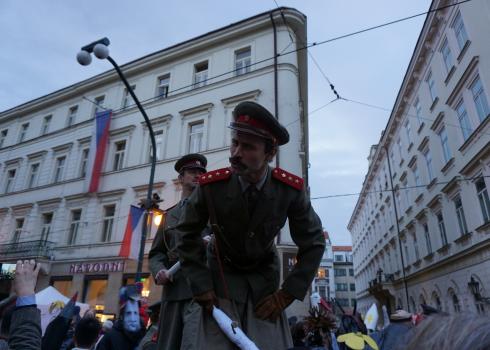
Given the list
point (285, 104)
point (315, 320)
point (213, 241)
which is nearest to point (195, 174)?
point (213, 241)

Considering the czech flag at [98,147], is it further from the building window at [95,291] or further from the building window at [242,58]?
the building window at [242,58]

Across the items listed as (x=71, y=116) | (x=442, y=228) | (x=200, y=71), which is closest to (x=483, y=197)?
(x=442, y=228)

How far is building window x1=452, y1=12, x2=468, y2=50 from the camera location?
674 inches

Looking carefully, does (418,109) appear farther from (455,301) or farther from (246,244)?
(246,244)

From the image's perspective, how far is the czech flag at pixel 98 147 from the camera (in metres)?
19.4

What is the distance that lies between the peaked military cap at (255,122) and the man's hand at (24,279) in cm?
145

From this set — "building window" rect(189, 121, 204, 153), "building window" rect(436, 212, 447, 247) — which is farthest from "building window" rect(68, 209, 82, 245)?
"building window" rect(436, 212, 447, 247)

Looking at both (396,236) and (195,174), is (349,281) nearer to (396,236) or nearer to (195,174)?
(396,236)

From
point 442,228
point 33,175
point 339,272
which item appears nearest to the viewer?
point 442,228

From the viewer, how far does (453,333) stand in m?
0.82

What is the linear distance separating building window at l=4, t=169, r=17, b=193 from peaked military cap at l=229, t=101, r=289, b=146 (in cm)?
2720

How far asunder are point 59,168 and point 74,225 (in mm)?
4949

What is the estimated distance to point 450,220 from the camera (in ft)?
65.8

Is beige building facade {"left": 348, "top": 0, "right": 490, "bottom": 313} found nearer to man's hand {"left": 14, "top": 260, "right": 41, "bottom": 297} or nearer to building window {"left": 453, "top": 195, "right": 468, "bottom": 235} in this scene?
building window {"left": 453, "top": 195, "right": 468, "bottom": 235}
